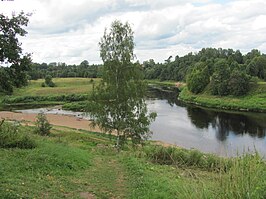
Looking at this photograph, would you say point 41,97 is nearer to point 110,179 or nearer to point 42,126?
point 42,126

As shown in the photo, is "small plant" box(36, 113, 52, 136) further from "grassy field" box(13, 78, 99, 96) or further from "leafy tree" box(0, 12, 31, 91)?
"grassy field" box(13, 78, 99, 96)

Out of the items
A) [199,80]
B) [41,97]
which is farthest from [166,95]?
[41,97]

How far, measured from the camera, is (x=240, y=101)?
79062 mm

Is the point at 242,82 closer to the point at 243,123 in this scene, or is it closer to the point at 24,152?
the point at 243,123

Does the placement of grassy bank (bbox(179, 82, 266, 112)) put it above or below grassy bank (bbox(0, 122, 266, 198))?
below

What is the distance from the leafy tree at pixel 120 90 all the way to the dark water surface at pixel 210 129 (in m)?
9.85

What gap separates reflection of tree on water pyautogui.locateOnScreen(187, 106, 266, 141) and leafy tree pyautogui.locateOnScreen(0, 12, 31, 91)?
112ft

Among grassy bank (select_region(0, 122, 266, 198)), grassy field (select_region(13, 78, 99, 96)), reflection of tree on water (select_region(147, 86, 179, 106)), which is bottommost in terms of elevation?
reflection of tree on water (select_region(147, 86, 179, 106))

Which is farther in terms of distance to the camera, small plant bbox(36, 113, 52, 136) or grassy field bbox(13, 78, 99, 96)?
grassy field bbox(13, 78, 99, 96)

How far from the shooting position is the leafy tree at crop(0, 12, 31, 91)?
1423 centimetres

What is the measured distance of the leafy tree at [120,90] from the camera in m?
28.0

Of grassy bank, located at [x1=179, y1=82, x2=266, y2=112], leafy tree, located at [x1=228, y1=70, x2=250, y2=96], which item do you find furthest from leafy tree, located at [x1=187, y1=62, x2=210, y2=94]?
leafy tree, located at [x1=228, y1=70, x2=250, y2=96]

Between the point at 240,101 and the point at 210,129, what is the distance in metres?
30.8

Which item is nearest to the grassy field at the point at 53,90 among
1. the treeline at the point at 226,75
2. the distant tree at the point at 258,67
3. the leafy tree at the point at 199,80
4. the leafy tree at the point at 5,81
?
the treeline at the point at 226,75
